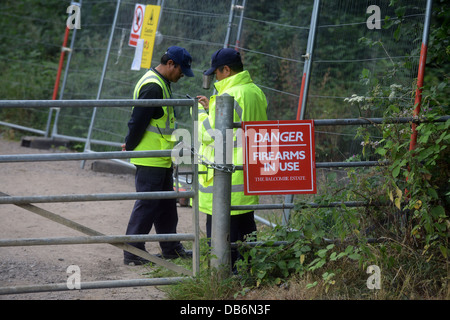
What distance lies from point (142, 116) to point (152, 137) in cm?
22

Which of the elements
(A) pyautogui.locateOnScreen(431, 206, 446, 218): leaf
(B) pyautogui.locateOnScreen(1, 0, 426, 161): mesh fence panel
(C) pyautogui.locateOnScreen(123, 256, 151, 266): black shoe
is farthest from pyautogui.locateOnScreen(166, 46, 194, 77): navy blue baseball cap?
(A) pyautogui.locateOnScreen(431, 206, 446, 218): leaf

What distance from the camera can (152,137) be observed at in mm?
5086

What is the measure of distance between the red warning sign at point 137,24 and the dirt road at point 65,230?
2.04 m

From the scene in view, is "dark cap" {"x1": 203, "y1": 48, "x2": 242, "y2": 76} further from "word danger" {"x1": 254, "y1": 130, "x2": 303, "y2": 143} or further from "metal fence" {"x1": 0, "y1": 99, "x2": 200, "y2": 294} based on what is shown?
"word danger" {"x1": 254, "y1": 130, "x2": 303, "y2": 143}

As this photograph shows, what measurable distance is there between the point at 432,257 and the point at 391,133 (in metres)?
0.90

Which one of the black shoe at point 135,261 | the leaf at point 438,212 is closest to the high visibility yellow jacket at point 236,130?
the black shoe at point 135,261

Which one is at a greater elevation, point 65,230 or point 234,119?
point 234,119

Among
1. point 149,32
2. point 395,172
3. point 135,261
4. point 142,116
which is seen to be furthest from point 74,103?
point 149,32

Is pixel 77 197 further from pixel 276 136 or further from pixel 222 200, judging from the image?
pixel 276 136

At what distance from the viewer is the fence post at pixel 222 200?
397cm

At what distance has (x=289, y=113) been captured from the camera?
7.30m
